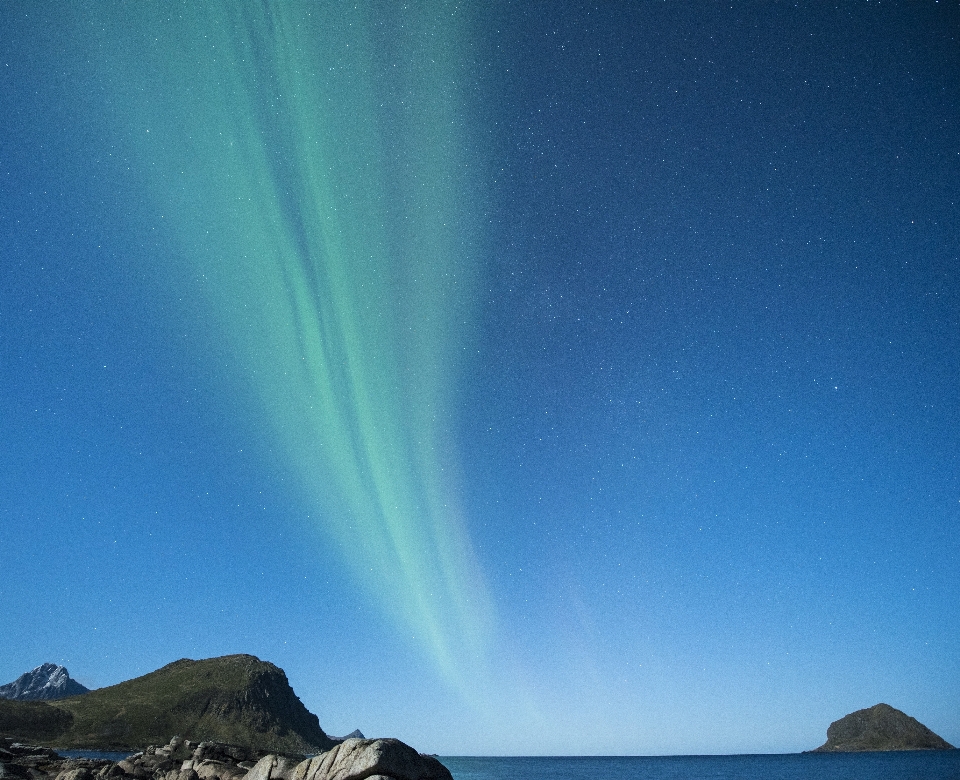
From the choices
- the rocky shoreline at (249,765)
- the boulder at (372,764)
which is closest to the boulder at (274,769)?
the rocky shoreline at (249,765)

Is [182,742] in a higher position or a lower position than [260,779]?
higher

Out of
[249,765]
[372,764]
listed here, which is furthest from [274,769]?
[249,765]

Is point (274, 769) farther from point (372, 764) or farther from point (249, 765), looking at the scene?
point (249, 765)

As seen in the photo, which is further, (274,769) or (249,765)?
(249,765)

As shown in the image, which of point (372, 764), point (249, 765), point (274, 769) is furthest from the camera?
point (249, 765)

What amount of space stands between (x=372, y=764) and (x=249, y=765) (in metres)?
26.4

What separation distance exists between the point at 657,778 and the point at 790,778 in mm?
39068

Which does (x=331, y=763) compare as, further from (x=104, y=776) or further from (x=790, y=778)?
(x=790, y=778)

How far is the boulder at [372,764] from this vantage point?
26.5 meters

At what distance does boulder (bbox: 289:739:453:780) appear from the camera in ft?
86.8

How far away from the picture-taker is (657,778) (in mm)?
173250

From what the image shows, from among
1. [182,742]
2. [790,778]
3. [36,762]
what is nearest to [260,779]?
[182,742]

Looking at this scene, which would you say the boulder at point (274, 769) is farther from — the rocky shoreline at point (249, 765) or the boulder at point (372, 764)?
the boulder at point (372, 764)

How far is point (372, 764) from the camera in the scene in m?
26.4
